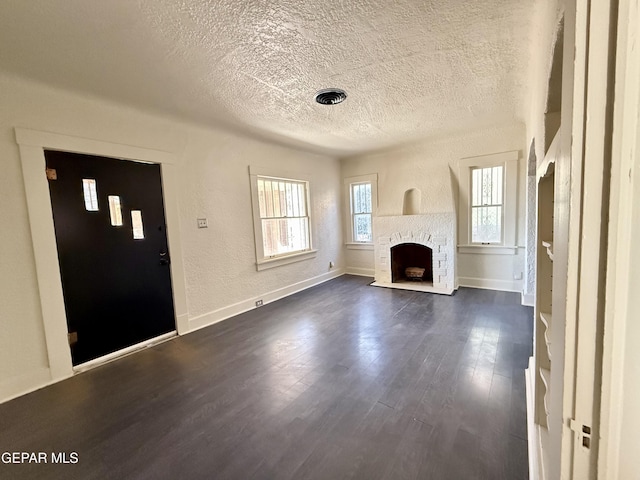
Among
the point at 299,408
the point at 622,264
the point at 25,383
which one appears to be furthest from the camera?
the point at 25,383

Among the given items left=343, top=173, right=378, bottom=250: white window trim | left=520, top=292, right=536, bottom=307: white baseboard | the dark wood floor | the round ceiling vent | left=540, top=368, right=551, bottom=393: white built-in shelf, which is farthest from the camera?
left=343, top=173, right=378, bottom=250: white window trim

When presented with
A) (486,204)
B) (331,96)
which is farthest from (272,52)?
(486,204)

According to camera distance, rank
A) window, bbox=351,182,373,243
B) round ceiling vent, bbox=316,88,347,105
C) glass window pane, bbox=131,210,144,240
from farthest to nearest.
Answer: window, bbox=351,182,373,243
glass window pane, bbox=131,210,144,240
round ceiling vent, bbox=316,88,347,105

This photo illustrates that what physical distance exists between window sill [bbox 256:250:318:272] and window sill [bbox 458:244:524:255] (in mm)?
2569

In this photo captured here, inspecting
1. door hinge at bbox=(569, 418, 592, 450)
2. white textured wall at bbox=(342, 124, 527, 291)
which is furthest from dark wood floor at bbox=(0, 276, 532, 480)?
white textured wall at bbox=(342, 124, 527, 291)

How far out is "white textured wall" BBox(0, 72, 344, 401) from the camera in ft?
6.89

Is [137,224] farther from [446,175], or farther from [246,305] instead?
[446,175]

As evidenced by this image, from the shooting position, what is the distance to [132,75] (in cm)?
211

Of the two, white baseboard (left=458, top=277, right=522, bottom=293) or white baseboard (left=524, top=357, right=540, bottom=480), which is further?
white baseboard (left=458, top=277, right=522, bottom=293)

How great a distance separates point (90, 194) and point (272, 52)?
6.81ft

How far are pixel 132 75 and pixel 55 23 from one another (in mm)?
558

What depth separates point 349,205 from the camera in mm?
5766

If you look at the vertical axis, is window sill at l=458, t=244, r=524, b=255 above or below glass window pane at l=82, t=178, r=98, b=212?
below

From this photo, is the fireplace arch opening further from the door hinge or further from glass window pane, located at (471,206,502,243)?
the door hinge
